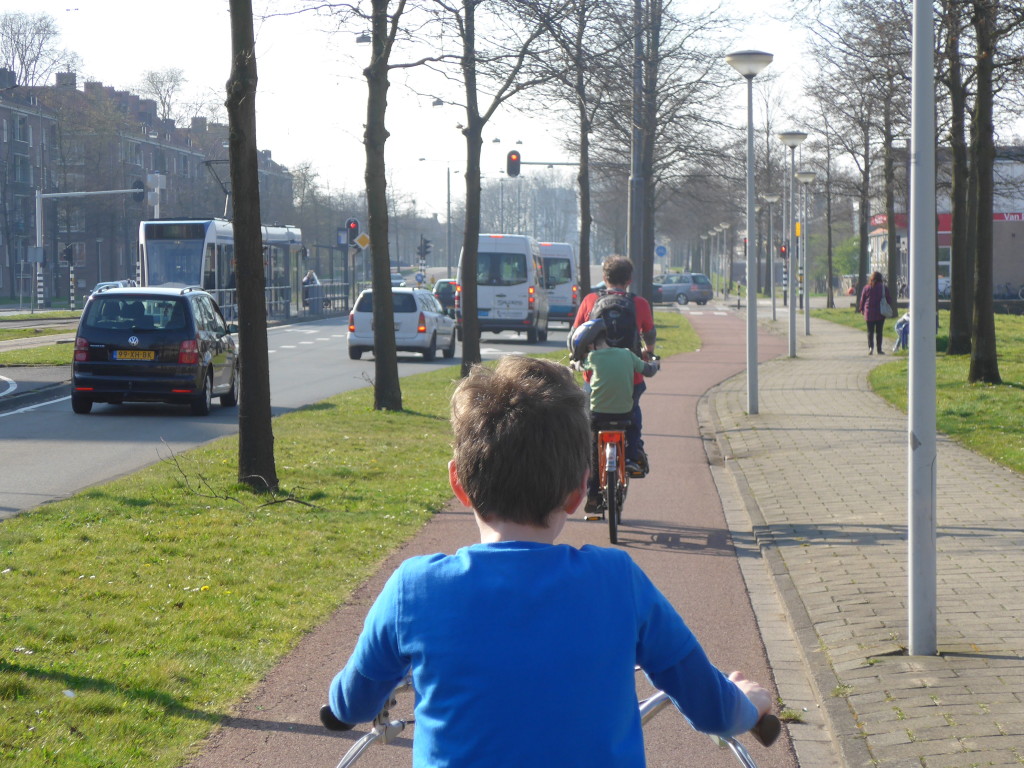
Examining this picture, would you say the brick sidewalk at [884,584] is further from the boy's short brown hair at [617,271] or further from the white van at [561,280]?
the white van at [561,280]

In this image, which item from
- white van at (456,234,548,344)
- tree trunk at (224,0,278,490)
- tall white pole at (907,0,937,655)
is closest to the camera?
tall white pole at (907,0,937,655)

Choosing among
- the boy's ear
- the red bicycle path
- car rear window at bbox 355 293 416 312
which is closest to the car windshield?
car rear window at bbox 355 293 416 312

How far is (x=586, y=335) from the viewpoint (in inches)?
335

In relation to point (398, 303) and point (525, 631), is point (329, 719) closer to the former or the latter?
point (525, 631)

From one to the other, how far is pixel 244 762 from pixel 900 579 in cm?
400

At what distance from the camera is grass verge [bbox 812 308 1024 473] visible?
12.8m

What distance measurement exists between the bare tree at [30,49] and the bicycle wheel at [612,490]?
5282 centimetres

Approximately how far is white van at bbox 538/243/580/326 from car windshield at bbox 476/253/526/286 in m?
7.24

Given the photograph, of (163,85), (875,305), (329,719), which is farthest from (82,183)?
(329,719)

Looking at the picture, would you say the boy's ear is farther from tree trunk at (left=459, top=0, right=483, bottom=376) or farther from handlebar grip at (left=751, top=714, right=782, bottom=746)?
tree trunk at (left=459, top=0, right=483, bottom=376)

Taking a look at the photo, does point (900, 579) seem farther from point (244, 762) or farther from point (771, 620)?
point (244, 762)

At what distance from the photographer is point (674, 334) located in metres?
38.9

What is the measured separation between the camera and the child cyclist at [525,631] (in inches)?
78.1

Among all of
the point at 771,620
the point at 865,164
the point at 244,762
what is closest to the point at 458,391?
the point at 244,762
